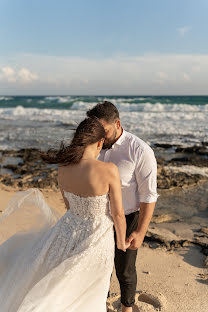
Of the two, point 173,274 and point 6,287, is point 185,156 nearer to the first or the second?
point 173,274

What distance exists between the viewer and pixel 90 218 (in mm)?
2488

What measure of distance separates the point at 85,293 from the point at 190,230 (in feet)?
11.5

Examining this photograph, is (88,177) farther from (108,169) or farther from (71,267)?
(71,267)

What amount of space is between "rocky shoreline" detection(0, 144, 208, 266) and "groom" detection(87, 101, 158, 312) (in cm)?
200

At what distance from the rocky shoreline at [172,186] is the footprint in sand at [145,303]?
1.12m

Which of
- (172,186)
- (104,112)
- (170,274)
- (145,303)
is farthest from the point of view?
(172,186)

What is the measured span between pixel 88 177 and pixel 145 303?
75.0 inches

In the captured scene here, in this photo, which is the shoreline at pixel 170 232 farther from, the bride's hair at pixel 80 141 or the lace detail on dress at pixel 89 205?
the bride's hair at pixel 80 141

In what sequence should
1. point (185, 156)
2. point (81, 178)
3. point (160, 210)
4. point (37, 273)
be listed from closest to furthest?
point (81, 178) → point (37, 273) → point (160, 210) → point (185, 156)

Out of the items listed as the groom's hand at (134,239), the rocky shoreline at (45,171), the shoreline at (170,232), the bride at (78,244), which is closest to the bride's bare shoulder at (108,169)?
the bride at (78,244)

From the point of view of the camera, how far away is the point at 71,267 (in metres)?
2.41

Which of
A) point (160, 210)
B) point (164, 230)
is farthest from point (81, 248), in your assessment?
point (160, 210)

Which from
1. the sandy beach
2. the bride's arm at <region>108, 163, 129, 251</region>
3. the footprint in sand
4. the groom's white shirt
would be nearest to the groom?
the groom's white shirt

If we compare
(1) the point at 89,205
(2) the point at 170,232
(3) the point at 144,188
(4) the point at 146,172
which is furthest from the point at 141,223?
(2) the point at 170,232
